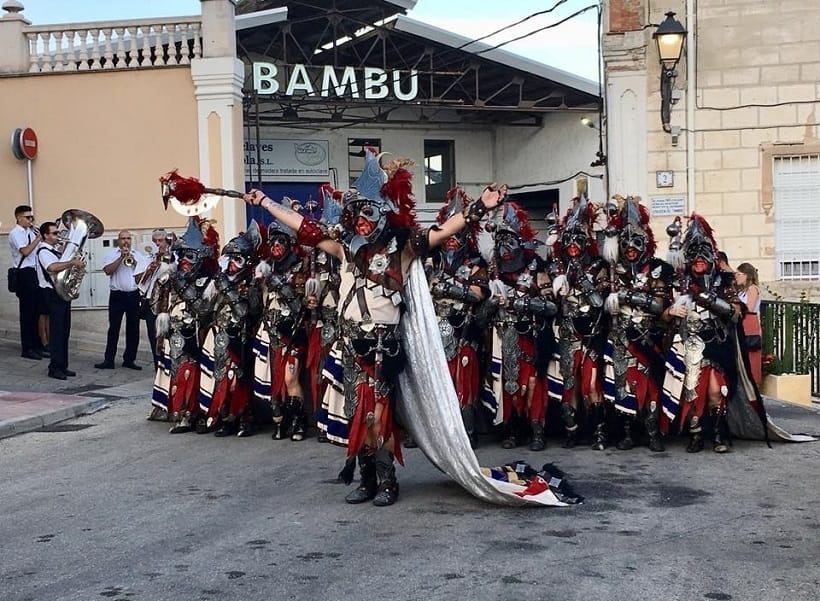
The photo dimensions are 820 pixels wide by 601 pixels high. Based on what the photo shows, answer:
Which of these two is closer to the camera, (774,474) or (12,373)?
(774,474)

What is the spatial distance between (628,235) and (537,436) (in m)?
1.81

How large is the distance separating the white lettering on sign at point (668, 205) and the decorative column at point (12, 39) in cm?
1023

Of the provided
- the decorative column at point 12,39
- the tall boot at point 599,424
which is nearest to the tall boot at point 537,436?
the tall boot at point 599,424

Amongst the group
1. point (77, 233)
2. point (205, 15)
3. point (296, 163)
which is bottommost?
point (77, 233)

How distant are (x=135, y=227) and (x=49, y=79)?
280 centimetres

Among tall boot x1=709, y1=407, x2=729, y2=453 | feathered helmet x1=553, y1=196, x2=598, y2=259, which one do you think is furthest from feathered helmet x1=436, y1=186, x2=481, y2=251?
tall boot x1=709, y1=407, x2=729, y2=453

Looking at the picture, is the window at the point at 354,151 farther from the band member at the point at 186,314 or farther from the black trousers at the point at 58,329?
the band member at the point at 186,314

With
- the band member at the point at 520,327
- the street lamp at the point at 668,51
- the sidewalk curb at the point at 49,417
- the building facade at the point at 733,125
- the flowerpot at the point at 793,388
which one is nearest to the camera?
the band member at the point at 520,327

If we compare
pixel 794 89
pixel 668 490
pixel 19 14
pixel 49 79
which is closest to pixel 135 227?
pixel 49 79

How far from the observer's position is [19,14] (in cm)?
1666

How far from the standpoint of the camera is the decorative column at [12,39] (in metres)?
16.6

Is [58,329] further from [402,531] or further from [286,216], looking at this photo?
[402,531]

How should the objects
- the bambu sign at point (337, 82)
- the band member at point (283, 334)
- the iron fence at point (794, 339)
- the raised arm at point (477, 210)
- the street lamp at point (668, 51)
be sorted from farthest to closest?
the bambu sign at point (337, 82)
the street lamp at point (668, 51)
the iron fence at point (794, 339)
the band member at point (283, 334)
the raised arm at point (477, 210)

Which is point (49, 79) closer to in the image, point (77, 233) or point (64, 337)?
point (77, 233)
